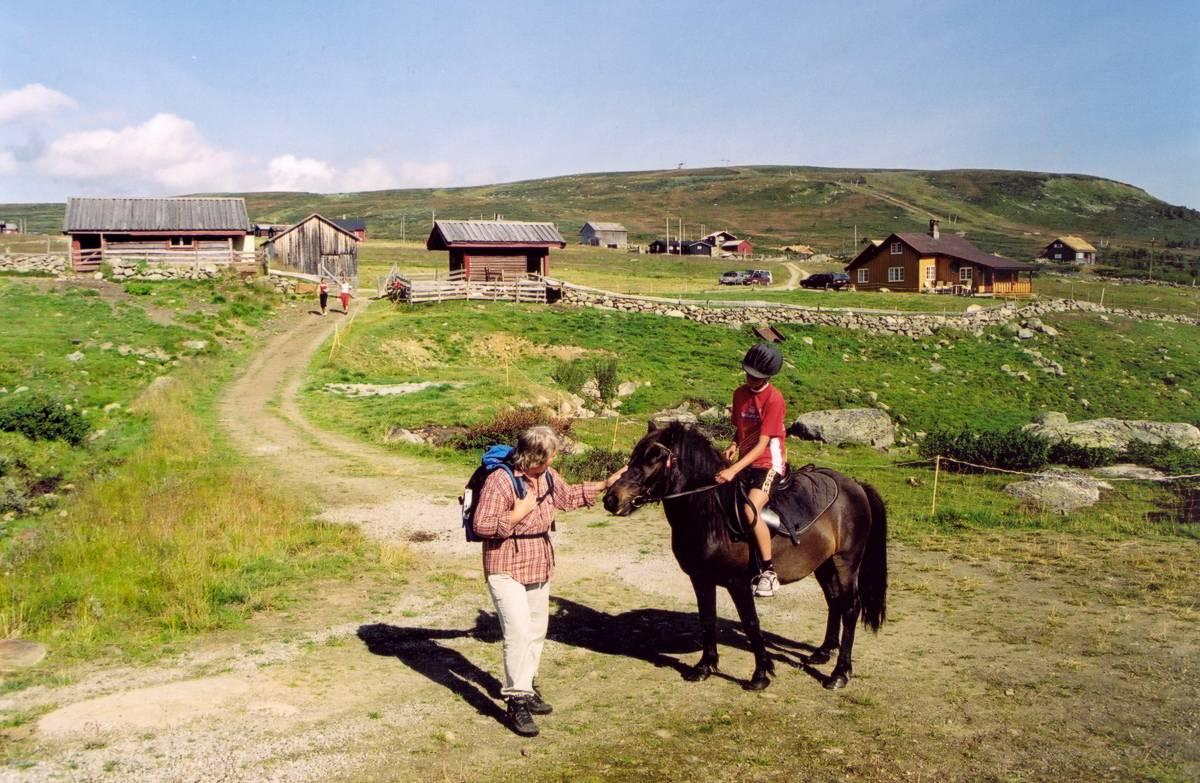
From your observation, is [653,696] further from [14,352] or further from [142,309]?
[142,309]

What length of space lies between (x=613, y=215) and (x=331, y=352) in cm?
15129

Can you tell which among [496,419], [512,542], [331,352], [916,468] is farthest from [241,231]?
[512,542]

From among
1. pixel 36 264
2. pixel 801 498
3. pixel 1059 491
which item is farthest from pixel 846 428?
pixel 36 264

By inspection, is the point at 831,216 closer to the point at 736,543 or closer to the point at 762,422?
the point at 762,422

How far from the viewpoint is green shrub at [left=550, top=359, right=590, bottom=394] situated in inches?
1101

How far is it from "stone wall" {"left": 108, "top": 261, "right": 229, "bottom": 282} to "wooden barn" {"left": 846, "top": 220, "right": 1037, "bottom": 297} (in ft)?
163

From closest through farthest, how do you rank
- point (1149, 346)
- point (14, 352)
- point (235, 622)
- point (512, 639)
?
point (512, 639), point (235, 622), point (14, 352), point (1149, 346)

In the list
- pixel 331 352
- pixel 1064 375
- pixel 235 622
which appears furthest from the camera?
pixel 1064 375

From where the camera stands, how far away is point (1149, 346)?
45.5m

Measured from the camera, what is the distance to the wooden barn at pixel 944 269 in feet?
225

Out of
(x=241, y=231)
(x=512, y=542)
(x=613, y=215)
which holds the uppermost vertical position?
(x=613, y=215)

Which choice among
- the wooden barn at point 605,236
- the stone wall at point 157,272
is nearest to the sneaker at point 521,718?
the stone wall at point 157,272

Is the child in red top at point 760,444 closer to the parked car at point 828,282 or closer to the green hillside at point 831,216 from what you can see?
the parked car at point 828,282

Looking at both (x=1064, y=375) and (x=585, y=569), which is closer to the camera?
(x=585, y=569)
